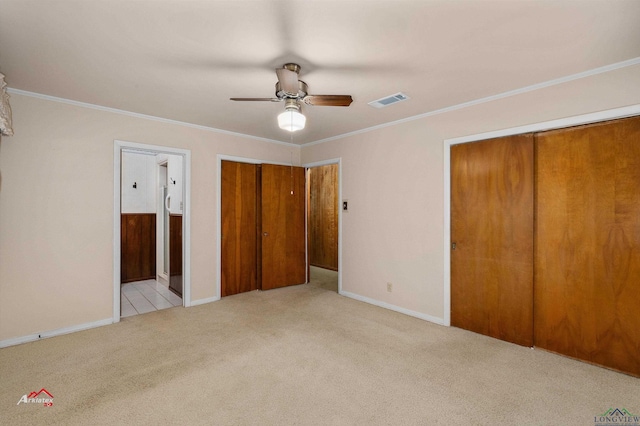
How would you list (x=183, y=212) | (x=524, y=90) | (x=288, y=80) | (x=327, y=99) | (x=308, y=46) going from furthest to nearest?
(x=183, y=212), (x=524, y=90), (x=327, y=99), (x=288, y=80), (x=308, y=46)

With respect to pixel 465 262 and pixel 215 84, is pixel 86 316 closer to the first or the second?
pixel 215 84

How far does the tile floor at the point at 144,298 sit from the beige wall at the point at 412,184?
265 centimetres

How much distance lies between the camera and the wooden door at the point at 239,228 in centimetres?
457

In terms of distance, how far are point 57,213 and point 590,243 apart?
5160mm

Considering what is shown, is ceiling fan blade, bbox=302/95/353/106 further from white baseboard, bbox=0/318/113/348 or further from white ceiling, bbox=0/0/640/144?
white baseboard, bbox=0/318/113/348

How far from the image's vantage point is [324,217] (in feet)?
22.8

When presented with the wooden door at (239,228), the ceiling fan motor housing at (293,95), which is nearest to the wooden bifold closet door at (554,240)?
the ceiling fan motor housing at (293,95)

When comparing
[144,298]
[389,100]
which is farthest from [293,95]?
[144,298]

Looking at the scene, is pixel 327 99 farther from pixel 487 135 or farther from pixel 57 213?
pixel 57 213

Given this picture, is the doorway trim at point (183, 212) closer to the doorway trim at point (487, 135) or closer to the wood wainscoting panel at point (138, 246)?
the wood wainscoting panel at point (138, 246)

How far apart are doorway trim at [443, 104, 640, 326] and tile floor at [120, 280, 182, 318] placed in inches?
141

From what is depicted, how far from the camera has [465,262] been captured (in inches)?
132

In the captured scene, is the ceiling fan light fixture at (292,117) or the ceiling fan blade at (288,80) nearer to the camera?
the ceiling fan blade at (288,80)

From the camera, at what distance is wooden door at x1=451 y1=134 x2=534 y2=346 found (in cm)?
293
